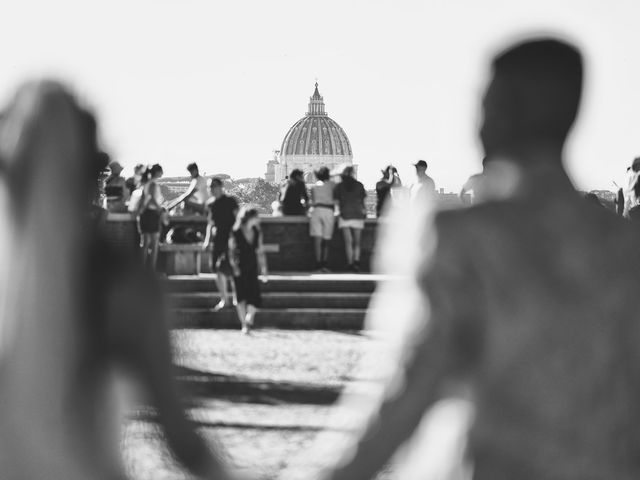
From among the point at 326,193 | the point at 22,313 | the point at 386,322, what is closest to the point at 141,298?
the point at 22,313

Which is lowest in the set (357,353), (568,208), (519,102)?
(357,353)

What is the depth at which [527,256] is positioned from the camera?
2486 mm

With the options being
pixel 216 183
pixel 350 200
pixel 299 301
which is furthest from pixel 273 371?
pixel 350 200

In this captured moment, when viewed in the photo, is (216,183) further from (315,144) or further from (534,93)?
(315,144)

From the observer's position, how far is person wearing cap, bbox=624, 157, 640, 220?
14719 mm

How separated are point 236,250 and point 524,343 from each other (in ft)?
Result: 40.0

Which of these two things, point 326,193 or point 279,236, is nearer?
point 326,193

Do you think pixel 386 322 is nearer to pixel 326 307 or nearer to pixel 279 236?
pixel 326 307

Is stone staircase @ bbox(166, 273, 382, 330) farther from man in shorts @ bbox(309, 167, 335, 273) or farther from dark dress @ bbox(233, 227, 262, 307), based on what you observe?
man in shorts @ bbox(309, 167, 335, 273)

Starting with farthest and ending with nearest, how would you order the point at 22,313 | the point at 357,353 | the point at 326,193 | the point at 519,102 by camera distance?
Result: 1. the point at 326,193
2. the point at 357,353
3. the point at 519,102
4. the point at 22,313

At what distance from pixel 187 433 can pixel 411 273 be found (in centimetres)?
40

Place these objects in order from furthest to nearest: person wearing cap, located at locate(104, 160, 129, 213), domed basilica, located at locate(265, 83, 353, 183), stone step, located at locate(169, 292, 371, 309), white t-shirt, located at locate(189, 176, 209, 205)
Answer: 1. domed basilica, located at locate(265, 83, 353, 183)
2. white t-shirt, located at locate(189, 176, 209, 205)
3. person wearing cap, located at locate(104, 160, 129, 213)
4. stone step, located at locate(169, 292, 371, 309)

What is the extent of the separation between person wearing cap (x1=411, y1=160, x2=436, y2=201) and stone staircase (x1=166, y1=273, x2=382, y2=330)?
3.31 feet

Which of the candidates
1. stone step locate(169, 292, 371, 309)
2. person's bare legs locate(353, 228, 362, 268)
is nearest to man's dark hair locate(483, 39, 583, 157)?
stone step locate(169, 292, 371, 309)
